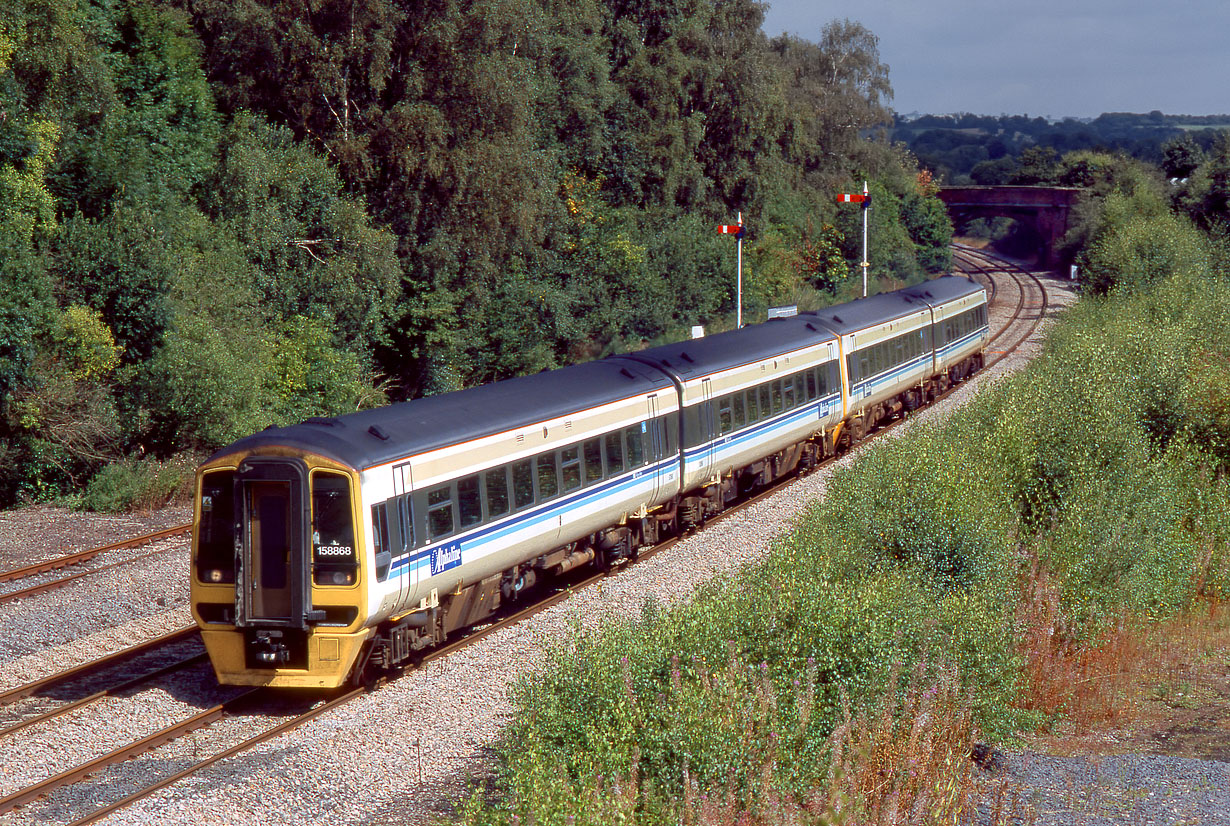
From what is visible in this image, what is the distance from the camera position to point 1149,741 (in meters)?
14.4

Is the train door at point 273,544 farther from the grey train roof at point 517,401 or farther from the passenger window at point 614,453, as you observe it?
the passenger window at point 614,453

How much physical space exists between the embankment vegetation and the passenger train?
1709 millimetres

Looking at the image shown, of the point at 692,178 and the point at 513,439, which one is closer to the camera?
the point at 513,439

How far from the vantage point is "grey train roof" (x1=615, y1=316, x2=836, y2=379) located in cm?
2012

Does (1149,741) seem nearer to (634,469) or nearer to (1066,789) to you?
(1066,789)

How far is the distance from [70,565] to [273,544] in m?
8.08

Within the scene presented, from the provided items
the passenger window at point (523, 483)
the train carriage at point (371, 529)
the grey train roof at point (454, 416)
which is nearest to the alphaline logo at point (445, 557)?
the train carriage at point (371, 529)

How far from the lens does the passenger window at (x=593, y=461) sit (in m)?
16.5

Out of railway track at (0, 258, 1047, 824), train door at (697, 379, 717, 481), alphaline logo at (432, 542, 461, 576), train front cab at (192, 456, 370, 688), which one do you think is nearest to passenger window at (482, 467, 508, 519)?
alphaline logo at (432, 542, 461, 576)

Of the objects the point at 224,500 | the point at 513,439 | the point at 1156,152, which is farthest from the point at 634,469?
the point at 1156,152

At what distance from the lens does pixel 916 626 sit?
11.3 m

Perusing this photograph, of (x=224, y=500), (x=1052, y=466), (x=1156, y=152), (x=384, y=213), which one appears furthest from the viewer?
(x=1156, y=152)

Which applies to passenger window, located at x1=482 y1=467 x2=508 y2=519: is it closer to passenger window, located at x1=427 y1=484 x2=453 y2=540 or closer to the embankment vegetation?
passenger window, located at x1=427 y1=484 x2=453 y2=540

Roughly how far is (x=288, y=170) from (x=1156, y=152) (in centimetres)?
18845
